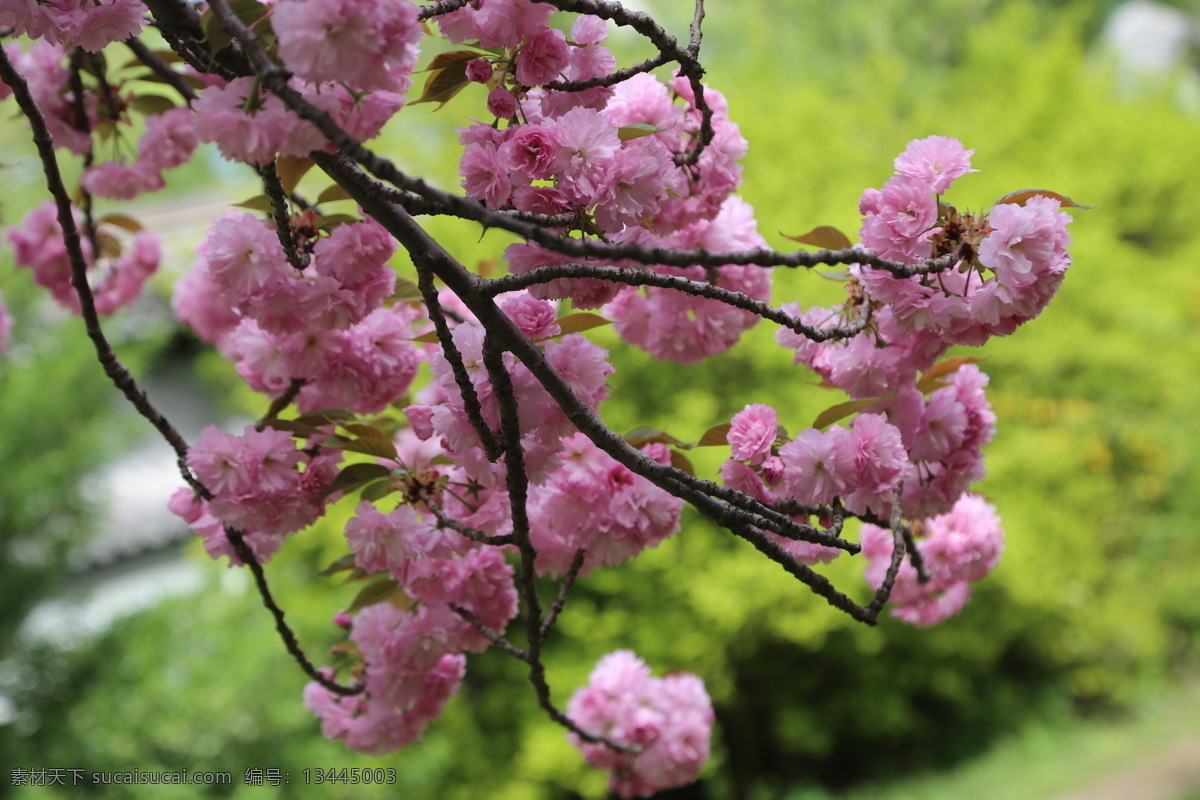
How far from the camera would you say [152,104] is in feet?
4.22

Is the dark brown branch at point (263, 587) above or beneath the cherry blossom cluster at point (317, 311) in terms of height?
beneath

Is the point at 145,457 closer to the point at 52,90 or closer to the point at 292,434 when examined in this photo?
the point at 52,90

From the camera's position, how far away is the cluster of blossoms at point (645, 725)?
1385mm

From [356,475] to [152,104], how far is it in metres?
0.66

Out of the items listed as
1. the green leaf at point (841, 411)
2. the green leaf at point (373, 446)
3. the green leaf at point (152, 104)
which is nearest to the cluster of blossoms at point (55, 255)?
the green leaf at point (152, 104)

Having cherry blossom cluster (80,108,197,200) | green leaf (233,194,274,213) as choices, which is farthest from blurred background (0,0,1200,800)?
green leaf (233,194,274,213)

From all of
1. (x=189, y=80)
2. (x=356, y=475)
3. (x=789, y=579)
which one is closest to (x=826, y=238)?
(x=356, y=475)

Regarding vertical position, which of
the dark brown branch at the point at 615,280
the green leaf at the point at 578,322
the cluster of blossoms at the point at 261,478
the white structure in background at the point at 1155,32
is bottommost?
the cluster of blossoms at the point at 261,478

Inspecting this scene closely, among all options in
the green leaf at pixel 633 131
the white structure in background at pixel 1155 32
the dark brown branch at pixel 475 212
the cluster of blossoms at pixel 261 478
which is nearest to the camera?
the dark brown branch at pixel 475 212

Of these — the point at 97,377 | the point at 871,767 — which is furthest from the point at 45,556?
the point at 871,767

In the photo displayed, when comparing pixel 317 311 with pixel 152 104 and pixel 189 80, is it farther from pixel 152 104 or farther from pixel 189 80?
pixel 152 104

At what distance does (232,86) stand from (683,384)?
4086 mm

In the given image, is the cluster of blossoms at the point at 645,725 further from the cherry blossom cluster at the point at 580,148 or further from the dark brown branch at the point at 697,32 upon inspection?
the dark brown branch at the point at 697,32

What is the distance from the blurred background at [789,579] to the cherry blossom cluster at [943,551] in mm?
2581
